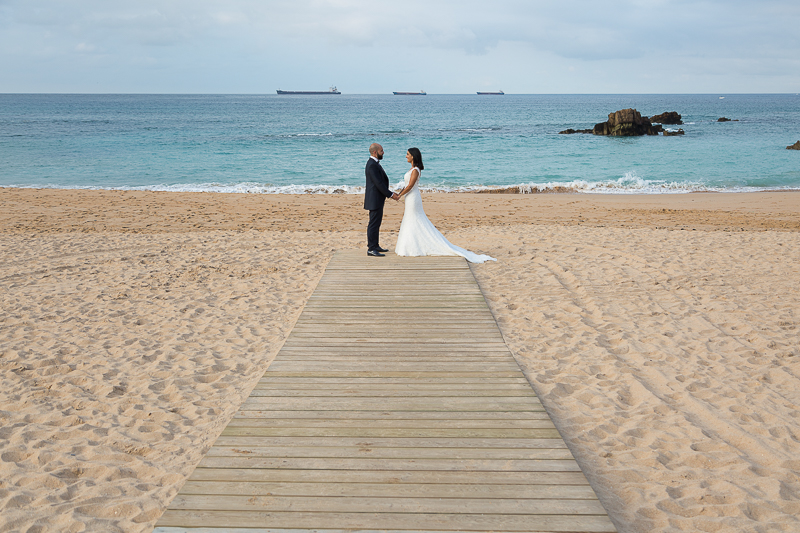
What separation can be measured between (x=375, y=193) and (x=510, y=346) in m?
4.12

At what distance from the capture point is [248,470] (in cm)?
336

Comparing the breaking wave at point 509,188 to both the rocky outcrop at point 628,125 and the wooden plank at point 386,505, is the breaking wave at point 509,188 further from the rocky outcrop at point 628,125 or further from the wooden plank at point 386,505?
the rocky outcrop at point 628,125

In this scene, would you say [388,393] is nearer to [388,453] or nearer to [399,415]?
[399,415]

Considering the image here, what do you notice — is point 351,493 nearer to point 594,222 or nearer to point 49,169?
point 594,222

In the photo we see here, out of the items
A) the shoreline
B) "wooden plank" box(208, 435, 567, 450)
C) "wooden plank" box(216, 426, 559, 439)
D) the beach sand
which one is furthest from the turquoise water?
"wooden plank" box(208, 435, 567, 450)

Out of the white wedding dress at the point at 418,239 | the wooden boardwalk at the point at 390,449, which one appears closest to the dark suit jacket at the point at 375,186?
the white wedding dress at the point at 418,239

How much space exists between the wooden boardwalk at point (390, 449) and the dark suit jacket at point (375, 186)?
3.64 meters

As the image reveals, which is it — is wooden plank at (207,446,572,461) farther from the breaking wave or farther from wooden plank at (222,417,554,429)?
the breaking wave

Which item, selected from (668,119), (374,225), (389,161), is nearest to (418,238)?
(374,225)

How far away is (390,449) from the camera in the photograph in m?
3.59

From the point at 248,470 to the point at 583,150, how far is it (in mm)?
36813

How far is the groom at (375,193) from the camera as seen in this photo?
29.2 feet

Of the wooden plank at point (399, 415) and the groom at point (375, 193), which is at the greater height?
the groom at point (375, 193)

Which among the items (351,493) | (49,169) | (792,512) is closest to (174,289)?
(351,493)
